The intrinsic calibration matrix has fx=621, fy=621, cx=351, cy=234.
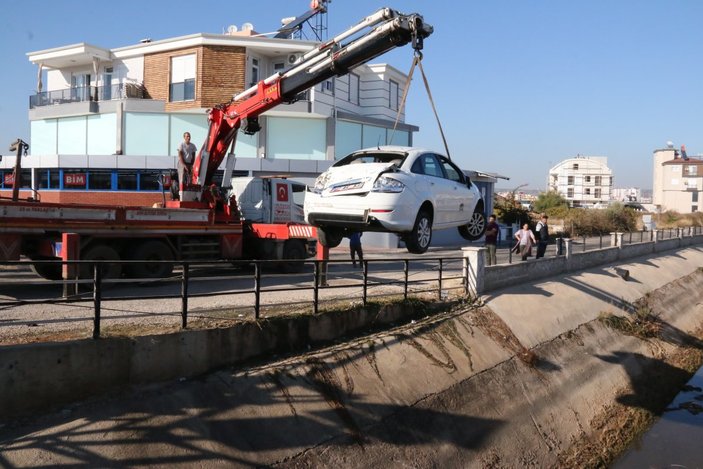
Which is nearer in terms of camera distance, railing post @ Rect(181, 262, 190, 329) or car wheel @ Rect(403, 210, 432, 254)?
car wheel @ Rect(403, 210, 432, 254)

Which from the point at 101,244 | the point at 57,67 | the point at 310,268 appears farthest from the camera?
the point at 57,67

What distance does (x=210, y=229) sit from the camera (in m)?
14.3

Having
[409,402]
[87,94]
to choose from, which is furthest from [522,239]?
[87,94]

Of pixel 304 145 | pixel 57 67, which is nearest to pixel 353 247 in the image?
pixel 304 145

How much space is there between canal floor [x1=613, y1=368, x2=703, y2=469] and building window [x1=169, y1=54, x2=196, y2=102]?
22.2 metres

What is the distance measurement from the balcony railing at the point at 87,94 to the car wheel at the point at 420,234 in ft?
79.2

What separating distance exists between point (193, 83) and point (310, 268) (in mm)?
14380

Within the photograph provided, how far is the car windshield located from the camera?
8.09 meters

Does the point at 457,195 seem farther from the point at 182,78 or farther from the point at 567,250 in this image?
the point at 182,78

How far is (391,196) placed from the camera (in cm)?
747

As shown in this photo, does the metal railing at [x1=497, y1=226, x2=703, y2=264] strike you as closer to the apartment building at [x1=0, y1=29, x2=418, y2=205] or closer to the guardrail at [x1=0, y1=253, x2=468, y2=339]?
the guardrail at [x1=0, y1=253, x2=468, y2=339]

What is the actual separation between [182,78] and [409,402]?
22.5m

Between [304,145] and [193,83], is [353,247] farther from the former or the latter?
[193,83]

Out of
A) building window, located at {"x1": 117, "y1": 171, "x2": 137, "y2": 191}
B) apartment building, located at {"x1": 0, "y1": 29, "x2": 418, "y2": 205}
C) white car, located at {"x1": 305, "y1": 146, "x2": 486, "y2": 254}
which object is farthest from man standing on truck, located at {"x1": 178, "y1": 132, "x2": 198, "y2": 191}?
building window, located at {"x1": 117, "y1": 171, "x2": 137, "y2": 191}
